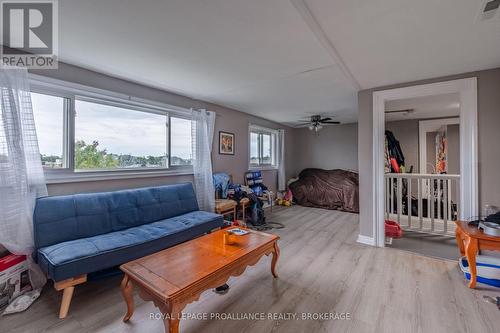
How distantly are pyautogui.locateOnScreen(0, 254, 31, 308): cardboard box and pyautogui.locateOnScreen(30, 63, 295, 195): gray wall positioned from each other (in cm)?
66

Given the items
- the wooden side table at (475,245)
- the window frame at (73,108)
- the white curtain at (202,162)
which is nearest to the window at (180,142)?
the white curtain at (202,162)

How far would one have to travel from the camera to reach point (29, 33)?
6.03 ft

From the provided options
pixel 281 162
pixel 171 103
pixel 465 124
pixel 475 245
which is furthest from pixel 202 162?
pixel 465 124

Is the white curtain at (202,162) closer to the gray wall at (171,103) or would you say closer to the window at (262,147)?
the gray wall at (171,103)

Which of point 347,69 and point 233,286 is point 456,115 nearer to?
point 347,69

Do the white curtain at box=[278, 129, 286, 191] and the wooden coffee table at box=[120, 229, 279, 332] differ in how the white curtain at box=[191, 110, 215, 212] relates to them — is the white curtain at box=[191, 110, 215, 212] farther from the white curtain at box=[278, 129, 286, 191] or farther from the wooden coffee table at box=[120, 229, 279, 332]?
the white curtain at box=[278, 129, 286, 191]

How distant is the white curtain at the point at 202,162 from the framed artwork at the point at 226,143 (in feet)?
2.04

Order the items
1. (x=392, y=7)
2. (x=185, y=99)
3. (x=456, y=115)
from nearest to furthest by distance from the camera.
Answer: (x=392, y=7) → (x=185, y=99) → (x=456, y=115)

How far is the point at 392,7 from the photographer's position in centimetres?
147

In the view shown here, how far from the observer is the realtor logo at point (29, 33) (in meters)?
1.56

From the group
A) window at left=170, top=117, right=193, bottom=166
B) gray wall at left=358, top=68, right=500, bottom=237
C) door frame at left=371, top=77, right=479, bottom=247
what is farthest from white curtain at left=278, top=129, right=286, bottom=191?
gray wall at left=358, top=68, right=500, bottom=237

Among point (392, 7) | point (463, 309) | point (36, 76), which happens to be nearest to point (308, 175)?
point (463, 309)

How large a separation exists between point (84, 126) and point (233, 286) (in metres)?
2.47

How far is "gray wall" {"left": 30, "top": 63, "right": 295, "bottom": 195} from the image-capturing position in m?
2.40
